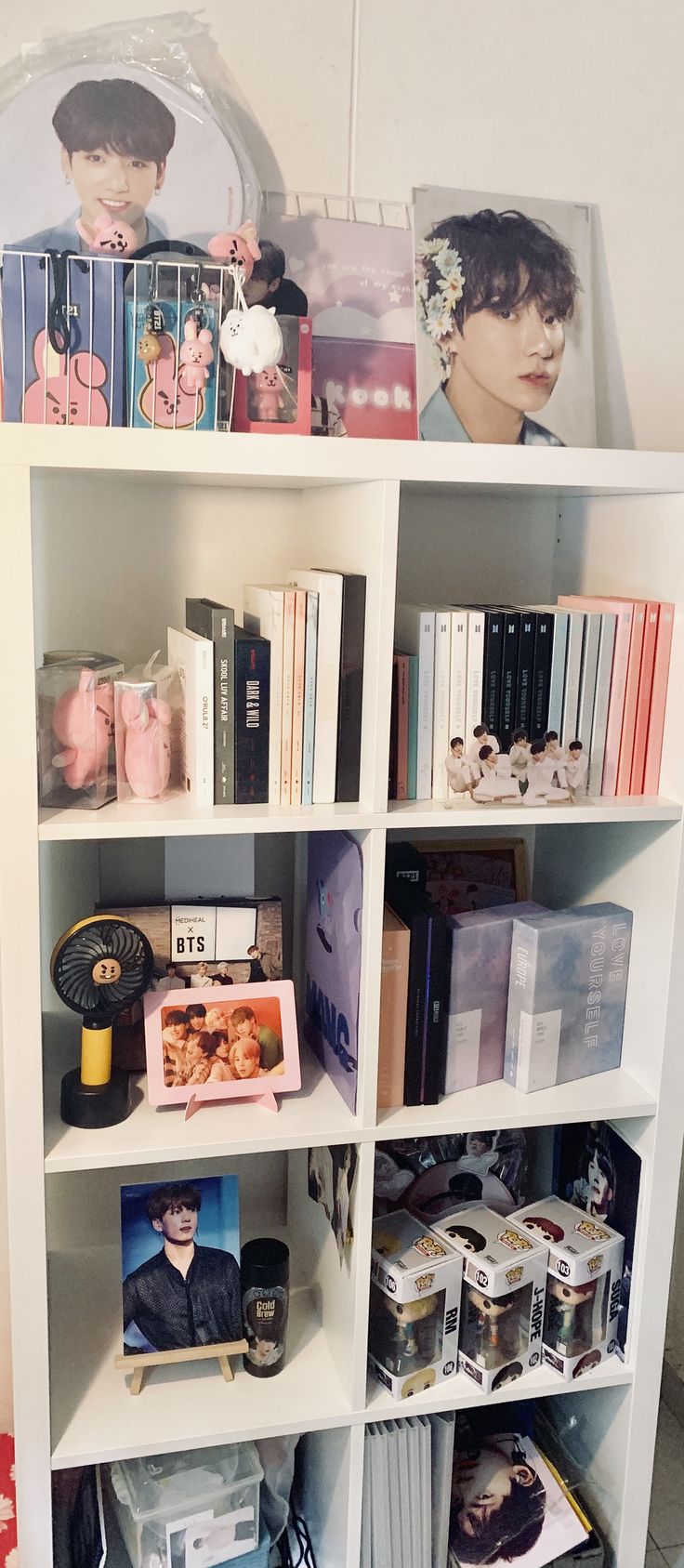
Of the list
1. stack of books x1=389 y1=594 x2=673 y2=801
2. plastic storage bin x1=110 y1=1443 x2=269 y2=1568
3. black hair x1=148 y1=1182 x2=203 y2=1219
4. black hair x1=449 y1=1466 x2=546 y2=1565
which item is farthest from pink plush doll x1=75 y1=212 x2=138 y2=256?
Result: black hair x1=449 y1=1466 x2=546 y2=1565

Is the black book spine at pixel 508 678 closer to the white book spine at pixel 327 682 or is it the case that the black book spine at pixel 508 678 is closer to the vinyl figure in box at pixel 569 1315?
the white book spine at pixel 327 682

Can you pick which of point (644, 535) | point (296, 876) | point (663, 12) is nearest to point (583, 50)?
point (663, 12)

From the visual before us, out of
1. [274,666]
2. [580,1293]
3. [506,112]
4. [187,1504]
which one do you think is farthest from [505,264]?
[187,1504]

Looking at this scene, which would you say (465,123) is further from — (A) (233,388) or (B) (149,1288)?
(B) (149,1288)

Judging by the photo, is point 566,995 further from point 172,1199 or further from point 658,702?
point 172,1199

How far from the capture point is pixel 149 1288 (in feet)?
4.65

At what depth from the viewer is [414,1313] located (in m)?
1.43

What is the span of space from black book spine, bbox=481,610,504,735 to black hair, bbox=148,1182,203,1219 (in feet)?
2.12

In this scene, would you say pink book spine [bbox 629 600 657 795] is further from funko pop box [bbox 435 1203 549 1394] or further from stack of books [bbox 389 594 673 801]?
funko pop box [bbox 435 1203 549 1394]

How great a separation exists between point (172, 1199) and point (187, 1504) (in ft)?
1.20

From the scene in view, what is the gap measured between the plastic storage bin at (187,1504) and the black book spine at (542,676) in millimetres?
964

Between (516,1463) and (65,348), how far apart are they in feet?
4.86

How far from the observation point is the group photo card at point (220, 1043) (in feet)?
4.43

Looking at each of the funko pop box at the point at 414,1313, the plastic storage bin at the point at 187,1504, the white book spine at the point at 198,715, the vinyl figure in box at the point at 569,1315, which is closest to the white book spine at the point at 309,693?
the white book spine at the point at 198,715
